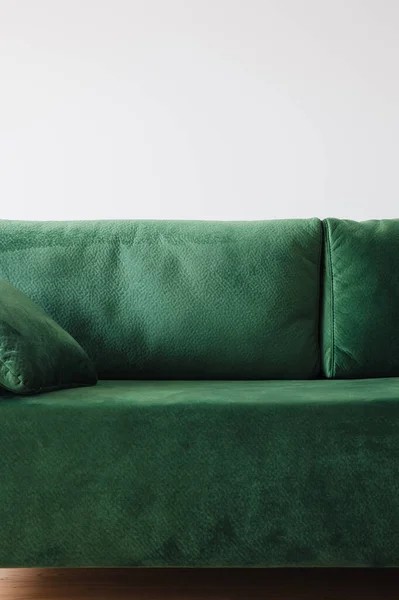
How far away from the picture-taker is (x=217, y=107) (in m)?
2.37

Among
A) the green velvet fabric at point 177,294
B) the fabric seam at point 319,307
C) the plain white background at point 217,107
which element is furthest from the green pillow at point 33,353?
the plain white background at point 217,107

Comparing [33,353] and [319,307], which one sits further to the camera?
[319,307]

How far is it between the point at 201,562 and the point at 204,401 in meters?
0.28

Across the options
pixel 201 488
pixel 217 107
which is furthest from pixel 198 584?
pixel 217 107

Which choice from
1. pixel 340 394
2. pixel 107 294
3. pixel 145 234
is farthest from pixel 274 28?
pixel 340 394

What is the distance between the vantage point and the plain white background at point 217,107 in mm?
2359

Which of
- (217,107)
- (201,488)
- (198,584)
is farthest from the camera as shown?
(217,107)

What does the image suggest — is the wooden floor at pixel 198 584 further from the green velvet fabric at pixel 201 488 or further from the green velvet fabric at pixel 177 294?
the green velvet fabric at pixel 177 294

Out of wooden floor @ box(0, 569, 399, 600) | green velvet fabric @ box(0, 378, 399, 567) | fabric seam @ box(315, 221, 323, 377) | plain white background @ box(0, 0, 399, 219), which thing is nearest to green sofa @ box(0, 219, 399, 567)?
green velvet fabric @ box(0, 378, 399, 567)

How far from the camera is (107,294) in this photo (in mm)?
1906

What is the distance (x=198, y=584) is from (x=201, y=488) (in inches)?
16.3

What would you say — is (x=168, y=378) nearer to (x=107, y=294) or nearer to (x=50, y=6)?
(x=107, y=294)

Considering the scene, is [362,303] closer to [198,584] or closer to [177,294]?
[177,294]

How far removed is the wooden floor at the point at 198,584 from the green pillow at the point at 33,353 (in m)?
0.44
